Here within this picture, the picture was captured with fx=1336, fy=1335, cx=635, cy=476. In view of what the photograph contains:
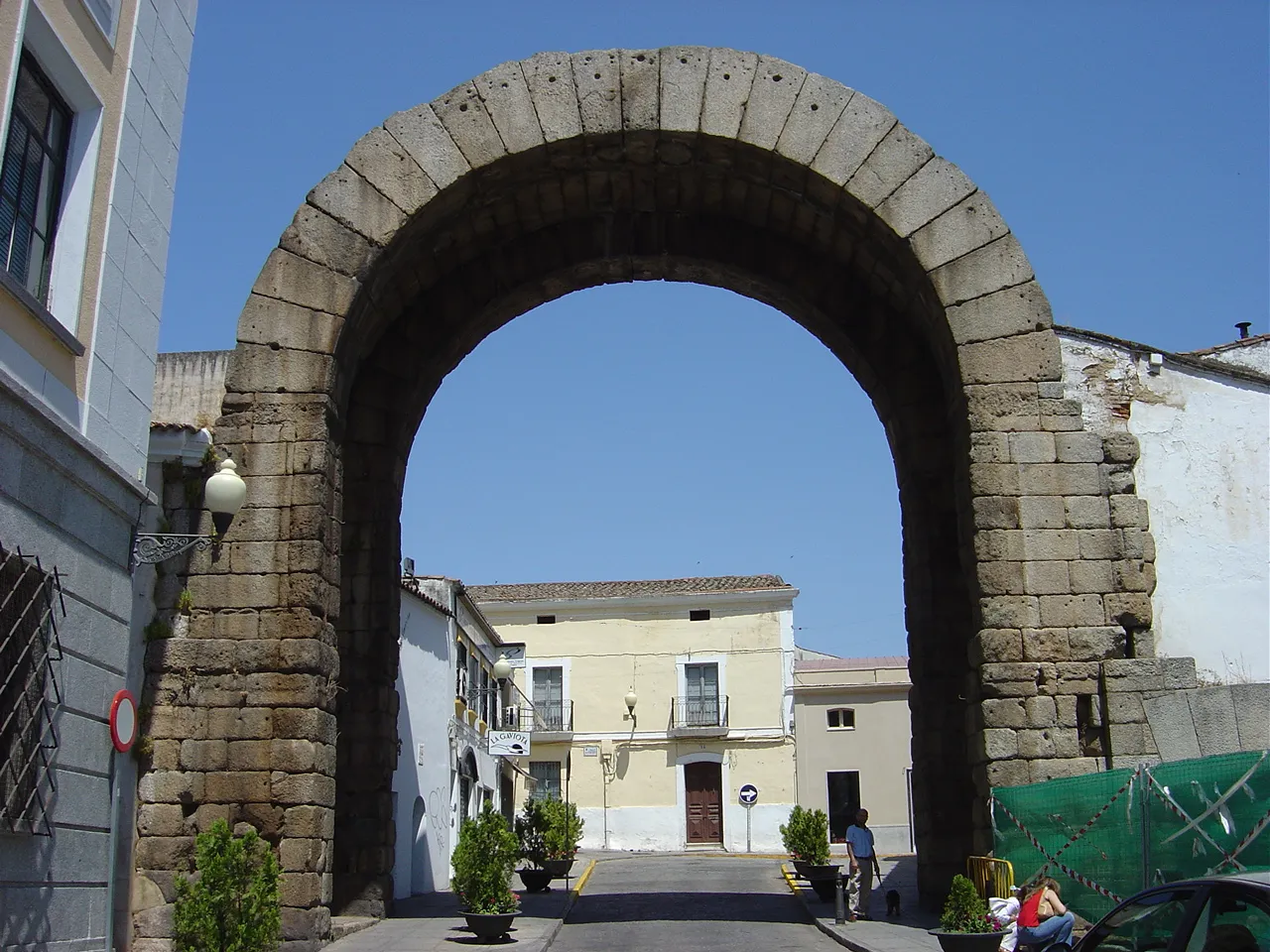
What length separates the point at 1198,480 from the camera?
11008 millimetres

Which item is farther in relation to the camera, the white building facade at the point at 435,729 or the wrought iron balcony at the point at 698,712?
the wrought iron balcony at the point at 698,712

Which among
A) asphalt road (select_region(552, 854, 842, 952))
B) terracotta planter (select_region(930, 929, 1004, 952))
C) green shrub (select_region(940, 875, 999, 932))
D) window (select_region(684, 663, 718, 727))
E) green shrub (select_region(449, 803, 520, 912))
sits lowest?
asphalt road (select_region(552, 854, 842, 952))

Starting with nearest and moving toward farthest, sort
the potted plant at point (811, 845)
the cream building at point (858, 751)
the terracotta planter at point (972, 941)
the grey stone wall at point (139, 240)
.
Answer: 1. the grey stone wall at point (139, 240)
2. the terracotta planter at point (972, 941)
3. the potted plant at point (811, 845)
4. the cream building at point (858, 751)

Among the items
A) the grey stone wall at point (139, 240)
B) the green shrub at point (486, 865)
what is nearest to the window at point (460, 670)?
the green shrub at point (486, 865)

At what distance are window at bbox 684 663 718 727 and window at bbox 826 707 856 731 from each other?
2.78 m

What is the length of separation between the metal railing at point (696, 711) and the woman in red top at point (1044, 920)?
24.5 meters

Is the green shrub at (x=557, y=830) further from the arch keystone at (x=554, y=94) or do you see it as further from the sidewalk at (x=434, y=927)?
the arch keystone at (x=554, y=94)

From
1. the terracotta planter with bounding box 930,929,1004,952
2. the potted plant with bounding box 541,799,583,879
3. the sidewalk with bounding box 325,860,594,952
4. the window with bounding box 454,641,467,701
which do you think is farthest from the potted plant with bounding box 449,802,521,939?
the window with bounding box 454,641,467,701

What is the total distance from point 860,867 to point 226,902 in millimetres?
6648

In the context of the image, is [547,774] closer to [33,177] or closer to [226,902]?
[226,902]

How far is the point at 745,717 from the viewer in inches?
1276

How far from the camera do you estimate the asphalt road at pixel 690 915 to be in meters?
10.9

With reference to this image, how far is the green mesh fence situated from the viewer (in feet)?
24.2

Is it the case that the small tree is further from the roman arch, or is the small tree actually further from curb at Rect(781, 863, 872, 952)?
curb at Rect(781, 863, 872, 952)
